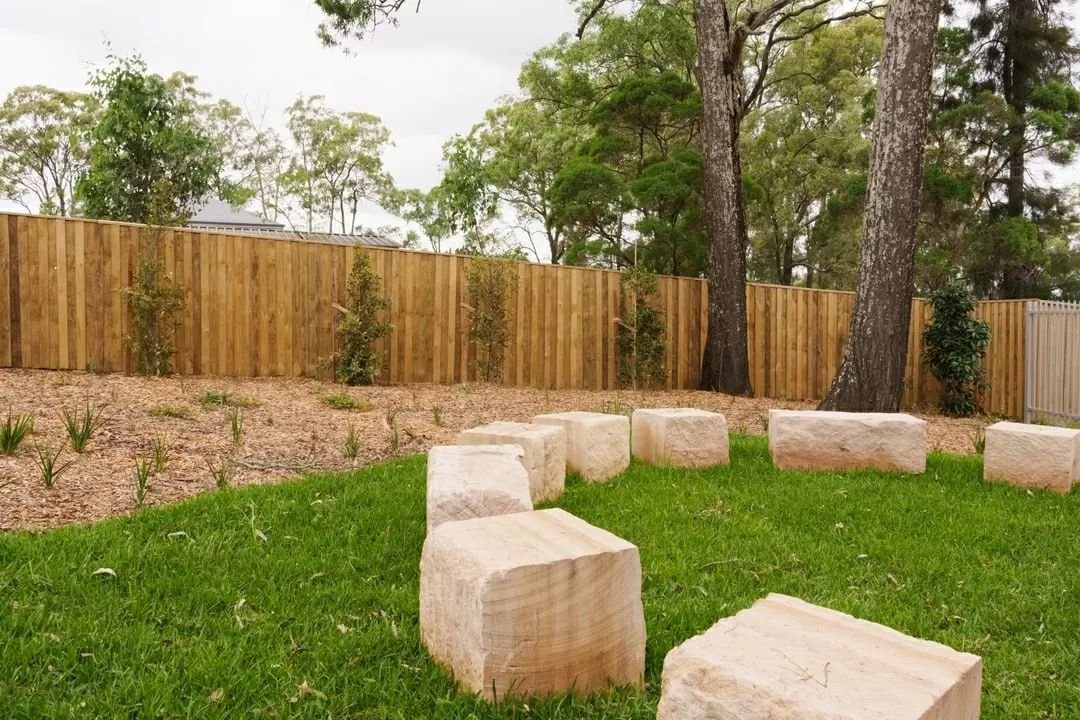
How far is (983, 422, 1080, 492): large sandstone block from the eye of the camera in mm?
3977

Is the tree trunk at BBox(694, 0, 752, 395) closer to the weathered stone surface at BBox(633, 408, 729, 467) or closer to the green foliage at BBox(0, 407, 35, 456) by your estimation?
the weathered stone surface at BBox(633, 408, 729, 467)

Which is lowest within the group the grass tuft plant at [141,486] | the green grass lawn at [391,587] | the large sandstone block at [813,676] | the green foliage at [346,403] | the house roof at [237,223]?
the green grass lawn at [391,587]

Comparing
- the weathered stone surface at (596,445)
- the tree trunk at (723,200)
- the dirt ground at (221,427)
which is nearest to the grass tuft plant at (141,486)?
the dirt ground at (221,427)

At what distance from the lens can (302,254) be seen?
784 cm

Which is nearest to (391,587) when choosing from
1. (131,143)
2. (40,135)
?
(131,143)

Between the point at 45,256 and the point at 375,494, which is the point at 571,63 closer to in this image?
the point at 45,256

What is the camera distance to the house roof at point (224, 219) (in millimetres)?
16750

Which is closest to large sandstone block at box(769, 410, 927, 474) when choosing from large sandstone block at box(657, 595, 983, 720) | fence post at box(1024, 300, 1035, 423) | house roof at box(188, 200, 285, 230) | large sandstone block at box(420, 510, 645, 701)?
large sandstone block at box(420, 510, 645, 701)

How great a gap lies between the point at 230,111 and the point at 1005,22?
2322 cm

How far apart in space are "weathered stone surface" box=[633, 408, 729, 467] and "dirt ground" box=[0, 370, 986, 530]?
1510mm

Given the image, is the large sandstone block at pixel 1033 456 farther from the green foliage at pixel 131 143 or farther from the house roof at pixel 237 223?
the house roof at pixel 237 223

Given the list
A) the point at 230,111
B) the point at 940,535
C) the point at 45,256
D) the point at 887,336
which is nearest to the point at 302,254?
the point at 45,256

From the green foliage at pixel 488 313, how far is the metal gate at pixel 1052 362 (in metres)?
7.45

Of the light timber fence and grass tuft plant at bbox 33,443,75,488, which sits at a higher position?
the light timber fence
